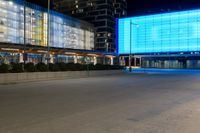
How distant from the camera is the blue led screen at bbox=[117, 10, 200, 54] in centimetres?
8162

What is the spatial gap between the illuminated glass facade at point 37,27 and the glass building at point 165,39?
1764 centimetres

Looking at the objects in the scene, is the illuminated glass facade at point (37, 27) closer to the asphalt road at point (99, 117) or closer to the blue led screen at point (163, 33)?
the blue led screen at point (163, 33)

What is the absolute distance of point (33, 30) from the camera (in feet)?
221

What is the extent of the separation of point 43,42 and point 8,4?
14.4 meters

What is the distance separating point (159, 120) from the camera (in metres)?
8.44

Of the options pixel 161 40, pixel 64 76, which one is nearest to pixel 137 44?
pixel 161 40

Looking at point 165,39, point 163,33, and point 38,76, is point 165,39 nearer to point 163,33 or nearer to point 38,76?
point 163,33

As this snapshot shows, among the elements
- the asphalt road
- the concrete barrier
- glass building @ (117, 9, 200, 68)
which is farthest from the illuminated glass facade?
the asphalt road

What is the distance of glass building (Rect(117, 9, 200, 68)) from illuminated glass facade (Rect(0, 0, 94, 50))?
17.6 m

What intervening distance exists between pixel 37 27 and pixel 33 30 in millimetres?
1567

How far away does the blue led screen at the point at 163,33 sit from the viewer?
8162 cm

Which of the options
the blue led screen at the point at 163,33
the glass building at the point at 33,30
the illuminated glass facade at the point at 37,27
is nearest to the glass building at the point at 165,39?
the blue led screen at the point at 163,33

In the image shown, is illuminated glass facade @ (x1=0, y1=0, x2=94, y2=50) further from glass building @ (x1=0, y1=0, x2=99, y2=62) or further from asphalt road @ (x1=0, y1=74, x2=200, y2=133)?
asphalt road @ (x1=0, y1=74, x2=200, y2=133)

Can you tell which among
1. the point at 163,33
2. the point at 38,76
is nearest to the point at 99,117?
the point at 38,76
